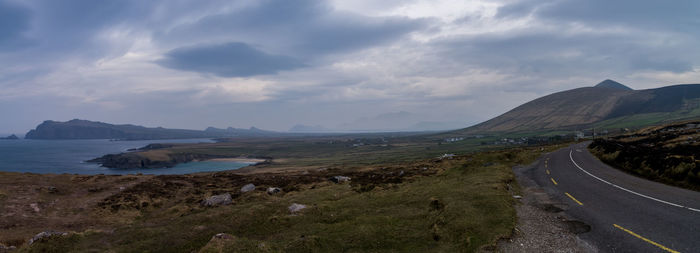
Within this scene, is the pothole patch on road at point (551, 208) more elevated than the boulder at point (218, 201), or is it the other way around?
the pothole patch on road at point (551, 208)

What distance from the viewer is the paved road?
12219 millimetres

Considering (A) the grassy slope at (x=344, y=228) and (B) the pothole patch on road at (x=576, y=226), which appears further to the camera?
(B) the pothole patch on road at (x=576, y=226)

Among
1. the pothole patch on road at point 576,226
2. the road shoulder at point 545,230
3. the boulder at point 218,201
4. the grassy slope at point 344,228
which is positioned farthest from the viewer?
the boulder at point 218,201

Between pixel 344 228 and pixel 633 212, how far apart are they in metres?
16.2

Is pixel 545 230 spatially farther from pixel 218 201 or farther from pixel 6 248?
pixel 6 248

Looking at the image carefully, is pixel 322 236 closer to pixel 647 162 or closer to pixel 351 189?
pixel 351 189

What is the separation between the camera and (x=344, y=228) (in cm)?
1652

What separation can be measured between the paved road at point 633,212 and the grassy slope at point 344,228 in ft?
13.0

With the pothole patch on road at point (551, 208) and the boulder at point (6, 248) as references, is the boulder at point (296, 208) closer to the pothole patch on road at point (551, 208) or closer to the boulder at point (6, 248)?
the boulder at point (6, 248)

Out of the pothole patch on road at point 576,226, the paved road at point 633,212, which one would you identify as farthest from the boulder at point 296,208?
the paved road at point 633,212

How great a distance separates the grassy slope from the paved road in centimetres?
396

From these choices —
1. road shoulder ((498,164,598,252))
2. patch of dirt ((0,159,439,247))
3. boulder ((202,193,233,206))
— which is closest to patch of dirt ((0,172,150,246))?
patch of dirt ((0,159,439,247))

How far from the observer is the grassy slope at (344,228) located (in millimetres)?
13875

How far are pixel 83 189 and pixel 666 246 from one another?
46.1 m
